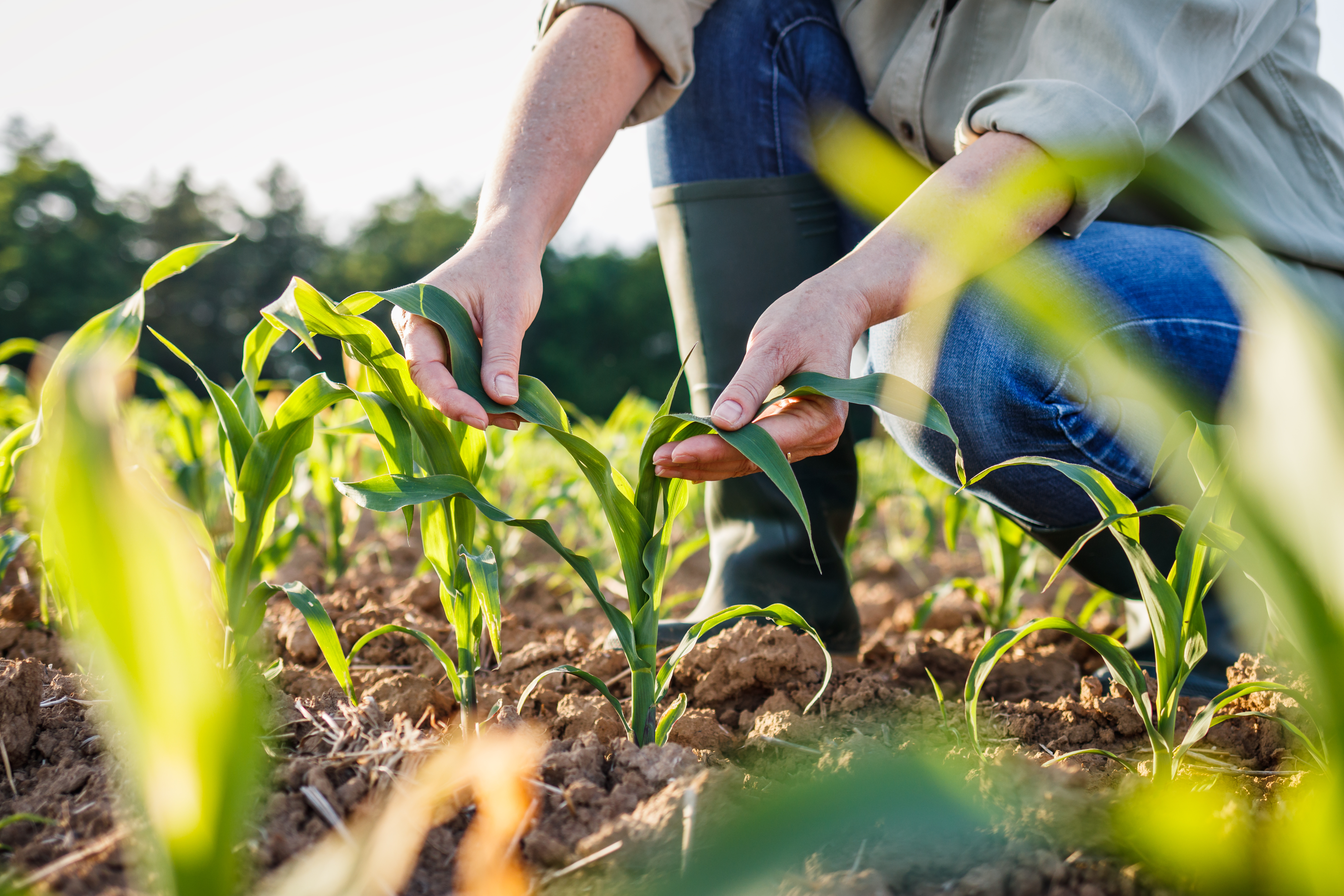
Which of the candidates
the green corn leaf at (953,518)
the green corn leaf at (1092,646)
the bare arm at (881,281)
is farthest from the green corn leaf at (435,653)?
the green corn leaf at (953,518)

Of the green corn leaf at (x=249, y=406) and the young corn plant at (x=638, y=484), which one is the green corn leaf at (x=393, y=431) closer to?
the young corn plant at (x=638, y=484)

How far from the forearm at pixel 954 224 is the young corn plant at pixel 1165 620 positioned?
0.26 m

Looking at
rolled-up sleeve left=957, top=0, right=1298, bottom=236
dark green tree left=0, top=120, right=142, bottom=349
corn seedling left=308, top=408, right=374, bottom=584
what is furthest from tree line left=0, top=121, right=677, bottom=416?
rolled-up sleeve left=957, top=0, right=1298, bottom=236

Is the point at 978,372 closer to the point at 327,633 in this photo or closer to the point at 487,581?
the point at 487,581

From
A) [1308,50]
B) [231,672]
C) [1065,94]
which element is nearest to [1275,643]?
[1065,94]

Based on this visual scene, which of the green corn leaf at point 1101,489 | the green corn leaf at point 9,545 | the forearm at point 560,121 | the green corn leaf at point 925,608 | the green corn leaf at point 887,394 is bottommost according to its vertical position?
the green corn leaf at point 925,608

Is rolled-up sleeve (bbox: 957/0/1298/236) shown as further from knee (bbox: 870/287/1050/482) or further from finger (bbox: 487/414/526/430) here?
finger (bbox: 487/414/526/430)

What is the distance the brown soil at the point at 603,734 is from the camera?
592 mm

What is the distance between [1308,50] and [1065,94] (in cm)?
57

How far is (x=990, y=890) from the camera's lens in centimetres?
56

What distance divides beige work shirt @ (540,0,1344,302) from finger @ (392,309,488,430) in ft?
2.10

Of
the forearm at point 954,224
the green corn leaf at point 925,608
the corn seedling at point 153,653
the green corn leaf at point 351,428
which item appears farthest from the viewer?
the green corn leaf at point 925,608

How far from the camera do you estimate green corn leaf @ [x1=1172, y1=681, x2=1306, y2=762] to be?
725mm

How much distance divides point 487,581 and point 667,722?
23 centimetres
